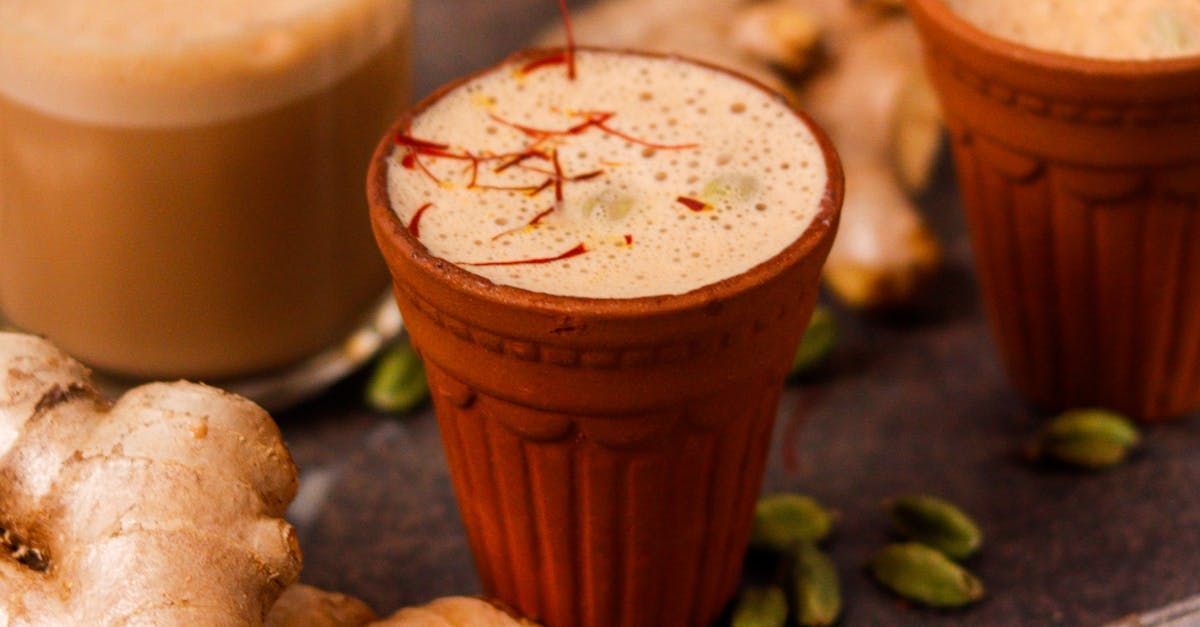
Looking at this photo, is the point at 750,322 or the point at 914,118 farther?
the point at 914,118

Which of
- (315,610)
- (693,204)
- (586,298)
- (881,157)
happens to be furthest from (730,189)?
(881,157)

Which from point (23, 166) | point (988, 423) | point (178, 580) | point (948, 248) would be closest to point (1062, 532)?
point (988, 423)

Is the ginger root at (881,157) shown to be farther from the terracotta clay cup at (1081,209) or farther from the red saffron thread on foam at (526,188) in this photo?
the red saffron thread on foam at (526,188)

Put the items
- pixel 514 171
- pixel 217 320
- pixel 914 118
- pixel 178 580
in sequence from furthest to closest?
pixel 914 118, pixel 217 320, pixel 514 171, pixel 178 580

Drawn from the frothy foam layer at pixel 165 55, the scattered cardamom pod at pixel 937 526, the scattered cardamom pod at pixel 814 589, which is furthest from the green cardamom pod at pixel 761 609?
the frothy foam layer at pixel 165 55

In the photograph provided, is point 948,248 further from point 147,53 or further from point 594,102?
point 147,53

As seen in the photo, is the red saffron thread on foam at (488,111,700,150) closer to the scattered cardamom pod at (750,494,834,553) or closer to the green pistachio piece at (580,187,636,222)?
the green pistachio piece at (580,187,636,222)

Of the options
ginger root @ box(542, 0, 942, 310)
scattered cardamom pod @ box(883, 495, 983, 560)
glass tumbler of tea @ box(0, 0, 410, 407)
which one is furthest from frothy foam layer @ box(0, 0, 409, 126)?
scattered cardamom pod @ box(883, 495, 983, 560)
